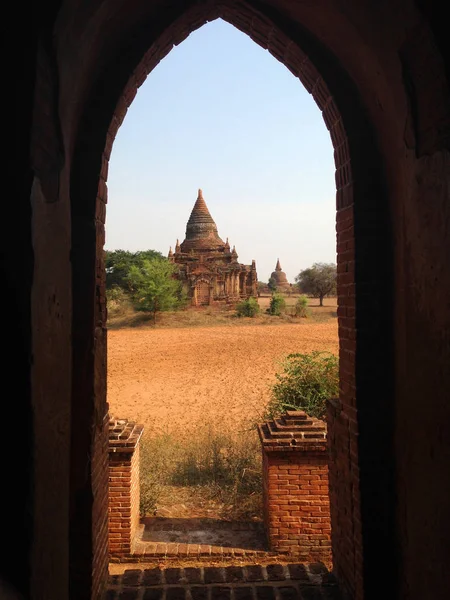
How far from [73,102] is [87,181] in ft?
1.50

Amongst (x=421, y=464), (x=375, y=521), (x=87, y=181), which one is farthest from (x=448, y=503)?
(x=87, y=181)

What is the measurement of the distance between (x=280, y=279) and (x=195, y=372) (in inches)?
2738

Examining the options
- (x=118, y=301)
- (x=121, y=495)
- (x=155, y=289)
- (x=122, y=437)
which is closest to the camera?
(x=121, y=495)

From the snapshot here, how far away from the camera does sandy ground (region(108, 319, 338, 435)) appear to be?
390 inches

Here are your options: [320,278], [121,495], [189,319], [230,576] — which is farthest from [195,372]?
[320,278]

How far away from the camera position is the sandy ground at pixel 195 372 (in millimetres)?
9906

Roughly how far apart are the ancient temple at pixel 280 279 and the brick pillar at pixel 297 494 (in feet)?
248

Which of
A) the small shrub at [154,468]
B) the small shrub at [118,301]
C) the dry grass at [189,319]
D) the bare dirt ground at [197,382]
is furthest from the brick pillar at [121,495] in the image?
the small shrub at [118,301]

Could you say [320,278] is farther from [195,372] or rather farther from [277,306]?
[195,372]

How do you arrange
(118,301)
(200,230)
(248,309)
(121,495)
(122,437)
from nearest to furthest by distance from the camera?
(121,495)
(122,437)
(248,309)
(118,301)
(200,230)

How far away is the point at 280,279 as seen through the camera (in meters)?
83.3

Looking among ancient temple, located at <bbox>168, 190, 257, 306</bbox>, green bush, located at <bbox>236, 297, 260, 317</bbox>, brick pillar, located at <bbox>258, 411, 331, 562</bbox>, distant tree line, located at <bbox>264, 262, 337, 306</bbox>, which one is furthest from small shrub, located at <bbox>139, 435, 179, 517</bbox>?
distant tree line, located at <bbox>264, 262, 337, 306</bbox>

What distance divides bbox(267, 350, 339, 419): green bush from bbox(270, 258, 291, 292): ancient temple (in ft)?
240

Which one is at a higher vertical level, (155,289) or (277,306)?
(155,289)
